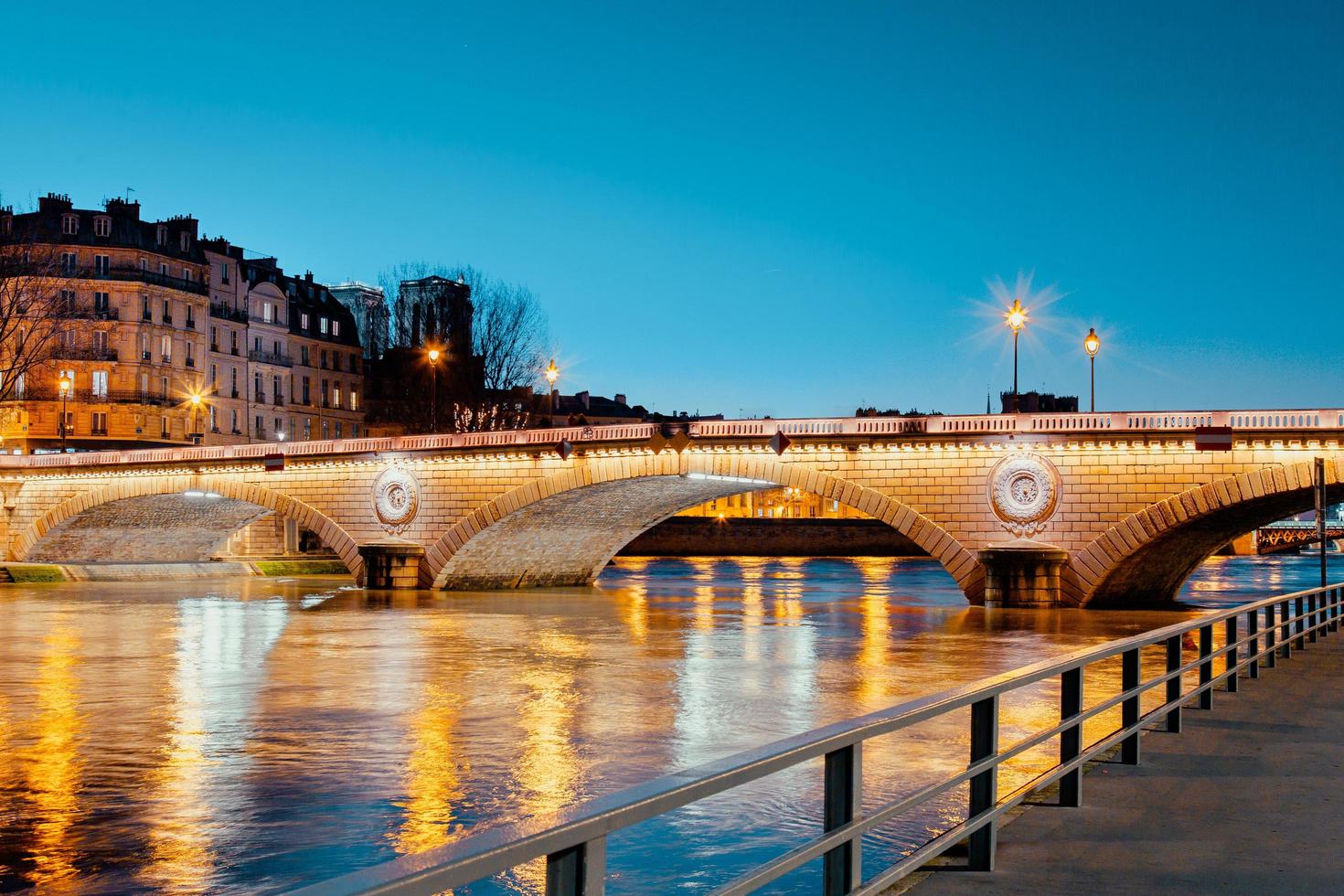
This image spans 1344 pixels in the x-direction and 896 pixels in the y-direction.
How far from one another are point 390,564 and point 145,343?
3087cm

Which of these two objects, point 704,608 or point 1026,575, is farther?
point 704,608

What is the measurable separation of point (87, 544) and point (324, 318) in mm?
26025

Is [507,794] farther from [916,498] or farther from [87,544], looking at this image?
[87,544]

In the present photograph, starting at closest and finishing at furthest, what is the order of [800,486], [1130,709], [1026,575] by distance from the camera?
[1130,709] → [1026,575] → [800,486]

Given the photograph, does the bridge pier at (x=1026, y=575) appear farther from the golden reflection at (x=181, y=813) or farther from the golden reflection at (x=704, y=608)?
the golden reflection at (x=181, y=813)

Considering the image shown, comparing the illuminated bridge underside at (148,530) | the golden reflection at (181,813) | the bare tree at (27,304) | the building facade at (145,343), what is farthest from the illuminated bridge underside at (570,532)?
the golden reflection at (181,813)

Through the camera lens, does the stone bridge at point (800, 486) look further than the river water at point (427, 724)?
Yes

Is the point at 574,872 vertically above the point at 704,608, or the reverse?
the point at 574,872

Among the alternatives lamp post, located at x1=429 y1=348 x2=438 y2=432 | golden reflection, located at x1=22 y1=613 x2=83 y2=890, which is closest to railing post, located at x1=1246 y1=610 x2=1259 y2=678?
golden reflection, located at x1=22 y1=613 x2=83 y2=890

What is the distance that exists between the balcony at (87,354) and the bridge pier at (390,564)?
29.7 m

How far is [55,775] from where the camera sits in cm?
1314

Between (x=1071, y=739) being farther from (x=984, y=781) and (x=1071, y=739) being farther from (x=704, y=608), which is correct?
(x=704, y=608)

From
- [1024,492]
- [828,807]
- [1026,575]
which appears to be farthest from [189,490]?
[828,807]

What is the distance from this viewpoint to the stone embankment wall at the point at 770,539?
320 ft
